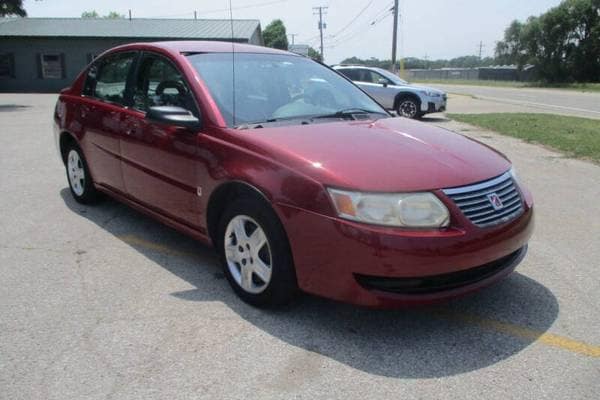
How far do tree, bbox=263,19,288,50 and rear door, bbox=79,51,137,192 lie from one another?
76509 mm

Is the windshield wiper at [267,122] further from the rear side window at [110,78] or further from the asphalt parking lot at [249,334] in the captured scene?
the rear side window at [110,78]

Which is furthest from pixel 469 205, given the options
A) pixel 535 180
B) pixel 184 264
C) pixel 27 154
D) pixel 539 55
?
pixel 539 55

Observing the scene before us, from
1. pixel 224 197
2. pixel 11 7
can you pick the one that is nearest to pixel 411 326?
pixel 224 197

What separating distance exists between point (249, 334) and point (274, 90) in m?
1.80

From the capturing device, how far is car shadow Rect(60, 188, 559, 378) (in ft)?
9.27

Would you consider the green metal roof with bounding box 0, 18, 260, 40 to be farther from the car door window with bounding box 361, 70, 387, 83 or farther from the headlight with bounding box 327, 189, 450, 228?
the headlight with bounding box 327, 189, 450, 228

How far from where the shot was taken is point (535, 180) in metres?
6.98

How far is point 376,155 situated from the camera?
122 inches

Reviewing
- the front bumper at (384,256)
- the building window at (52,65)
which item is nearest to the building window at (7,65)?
the building window at (52,65)

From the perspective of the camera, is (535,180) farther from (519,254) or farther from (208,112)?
(208,112)

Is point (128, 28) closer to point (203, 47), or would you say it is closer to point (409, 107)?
point (409, 107)

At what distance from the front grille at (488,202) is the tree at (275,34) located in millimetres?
78793

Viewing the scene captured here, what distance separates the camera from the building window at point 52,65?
104 feet

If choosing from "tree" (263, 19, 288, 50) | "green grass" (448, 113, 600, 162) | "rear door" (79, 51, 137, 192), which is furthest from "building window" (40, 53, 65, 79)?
"tree" (263, 19, 288, 50)
